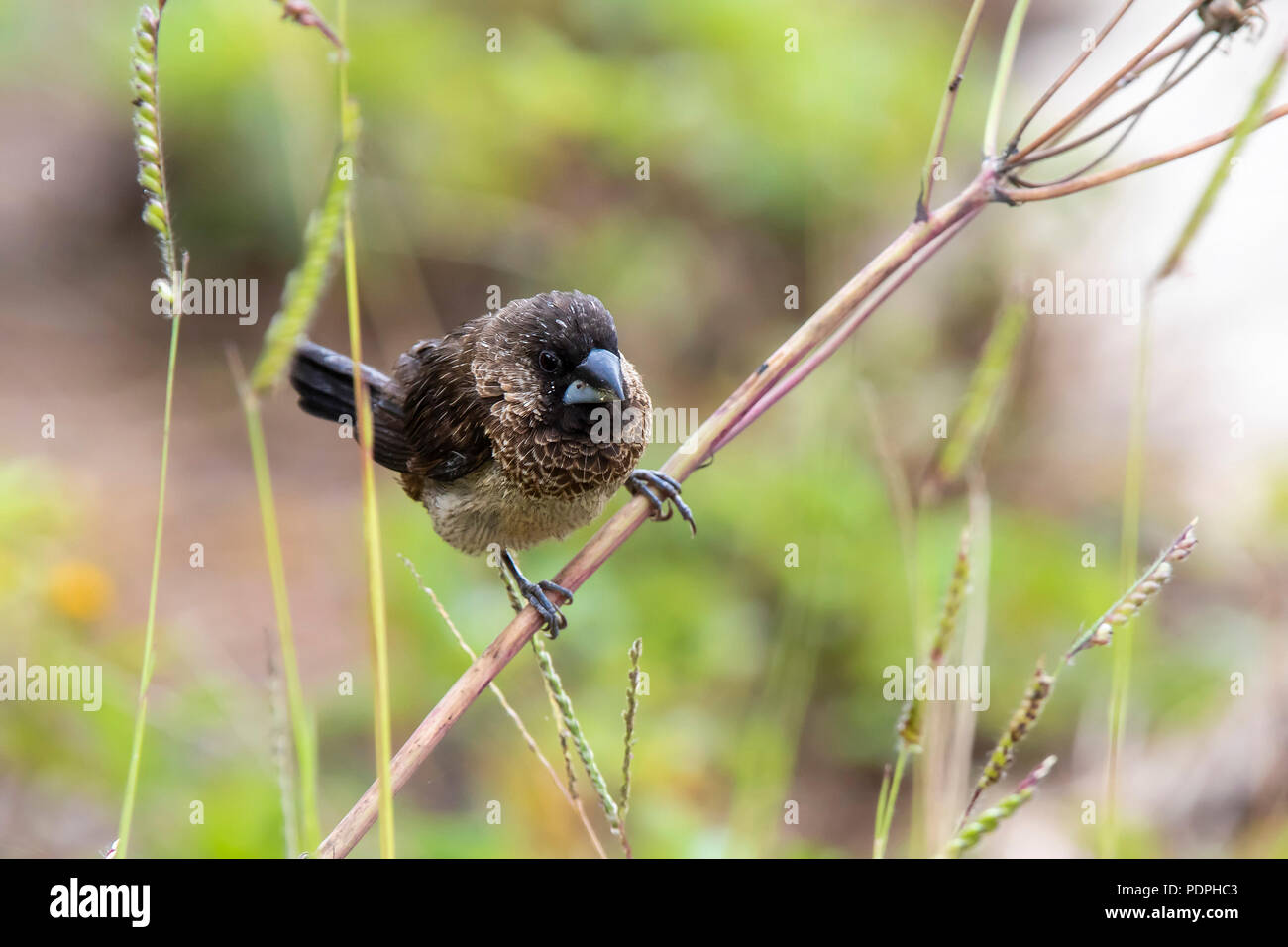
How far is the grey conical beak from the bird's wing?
373 mm

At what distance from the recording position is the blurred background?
12.3ft

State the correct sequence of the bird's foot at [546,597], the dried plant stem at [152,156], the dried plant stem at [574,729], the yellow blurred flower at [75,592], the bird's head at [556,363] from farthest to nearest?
the yellow blurred flower at [75,592] < the bird's head at [556,363] < the bird's foot at [546,597] < the dried plant stem at [574,729] < the dried plant stem at [152,156]

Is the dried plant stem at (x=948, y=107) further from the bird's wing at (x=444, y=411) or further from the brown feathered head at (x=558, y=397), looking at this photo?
the bird's wing at (x=444, y=411)

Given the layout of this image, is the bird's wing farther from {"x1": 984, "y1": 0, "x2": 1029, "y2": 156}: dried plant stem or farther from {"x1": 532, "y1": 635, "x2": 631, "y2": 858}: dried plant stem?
{"x1": 984, "y1": 0, "x2": 1029, "y2": 156}: dried plant stem

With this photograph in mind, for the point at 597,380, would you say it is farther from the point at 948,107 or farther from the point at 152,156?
the point at 152,156

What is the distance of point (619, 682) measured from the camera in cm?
396

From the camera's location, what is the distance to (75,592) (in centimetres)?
347

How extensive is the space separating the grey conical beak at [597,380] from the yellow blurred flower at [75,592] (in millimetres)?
2126

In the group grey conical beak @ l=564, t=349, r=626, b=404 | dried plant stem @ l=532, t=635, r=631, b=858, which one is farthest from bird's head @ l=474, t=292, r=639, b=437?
dried plant stem @ l=532, t=635, r=631, b=858

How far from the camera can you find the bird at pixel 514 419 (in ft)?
6.92

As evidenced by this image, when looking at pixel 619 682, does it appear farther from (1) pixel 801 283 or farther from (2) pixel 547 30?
(2) pixel 547 30

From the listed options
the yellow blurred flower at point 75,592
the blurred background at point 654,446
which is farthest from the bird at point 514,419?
the yellow blurred flower at point 75,592

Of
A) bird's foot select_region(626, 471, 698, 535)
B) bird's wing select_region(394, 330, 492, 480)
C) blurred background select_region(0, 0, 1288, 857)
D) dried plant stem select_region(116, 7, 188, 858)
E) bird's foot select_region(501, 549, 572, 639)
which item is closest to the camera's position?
dried plant stem select_region(116, 7, 188, 858)

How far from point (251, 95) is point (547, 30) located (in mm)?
1730
